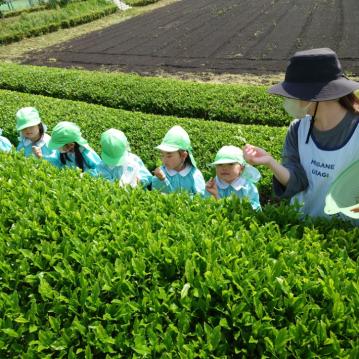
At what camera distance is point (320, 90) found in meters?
2.54

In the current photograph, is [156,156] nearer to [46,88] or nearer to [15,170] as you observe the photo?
[15,170]

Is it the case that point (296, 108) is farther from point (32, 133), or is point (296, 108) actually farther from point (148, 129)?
point (148, 129)

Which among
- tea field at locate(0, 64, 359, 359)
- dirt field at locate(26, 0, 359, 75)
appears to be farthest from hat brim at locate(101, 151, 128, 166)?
dirt field at locate(26, 0, 359, 75)

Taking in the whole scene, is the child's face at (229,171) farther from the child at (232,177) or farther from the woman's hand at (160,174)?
the woman's hand at (160,174)

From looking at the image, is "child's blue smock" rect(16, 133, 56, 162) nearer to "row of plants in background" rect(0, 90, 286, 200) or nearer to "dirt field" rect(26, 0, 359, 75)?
"row of plants in background" rect(0, 90, 286, 200)

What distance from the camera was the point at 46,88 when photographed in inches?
442

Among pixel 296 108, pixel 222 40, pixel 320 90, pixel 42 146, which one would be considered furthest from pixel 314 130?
pixel 222 40

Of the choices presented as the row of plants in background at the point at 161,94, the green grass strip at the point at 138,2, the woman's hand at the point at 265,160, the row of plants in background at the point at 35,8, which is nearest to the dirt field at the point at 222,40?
the row of plants in background at the point at 161,94

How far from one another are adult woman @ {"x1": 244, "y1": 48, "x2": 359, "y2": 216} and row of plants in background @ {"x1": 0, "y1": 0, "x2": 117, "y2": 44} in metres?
22.5

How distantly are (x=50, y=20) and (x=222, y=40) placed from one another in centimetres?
1194

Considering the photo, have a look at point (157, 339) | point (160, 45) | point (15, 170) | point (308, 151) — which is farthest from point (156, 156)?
point (160, 45)

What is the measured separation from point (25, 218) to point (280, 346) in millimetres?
1993

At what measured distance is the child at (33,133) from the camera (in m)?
5.34

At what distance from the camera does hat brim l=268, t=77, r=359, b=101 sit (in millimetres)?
2504
